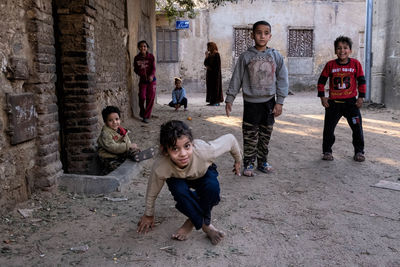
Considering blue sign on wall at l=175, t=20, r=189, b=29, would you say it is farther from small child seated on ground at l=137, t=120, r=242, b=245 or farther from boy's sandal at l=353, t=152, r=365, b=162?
small child seated on ground at l=137, t=120, r=242, b=245

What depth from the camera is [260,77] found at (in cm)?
405

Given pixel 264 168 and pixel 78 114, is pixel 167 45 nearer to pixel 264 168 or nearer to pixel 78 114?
pixel 78 114

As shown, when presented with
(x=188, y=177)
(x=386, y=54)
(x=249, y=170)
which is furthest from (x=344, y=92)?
(x=386, y=54)

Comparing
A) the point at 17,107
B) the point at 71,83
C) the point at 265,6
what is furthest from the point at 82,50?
the point at 265,6

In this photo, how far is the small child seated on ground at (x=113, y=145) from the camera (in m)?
4.20

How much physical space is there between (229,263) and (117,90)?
4.81 meters

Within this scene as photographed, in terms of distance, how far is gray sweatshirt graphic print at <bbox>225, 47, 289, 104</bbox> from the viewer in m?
4.04

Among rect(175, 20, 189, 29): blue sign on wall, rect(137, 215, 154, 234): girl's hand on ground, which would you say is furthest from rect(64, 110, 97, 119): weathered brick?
rect(175, 20, 189, 29): blue sign on wall

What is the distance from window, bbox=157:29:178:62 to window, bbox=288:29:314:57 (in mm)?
5465

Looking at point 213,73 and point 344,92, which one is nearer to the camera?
point 344,92

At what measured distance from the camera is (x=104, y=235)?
9.01 feet

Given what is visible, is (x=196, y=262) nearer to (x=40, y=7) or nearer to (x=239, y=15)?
(x=40, y=7)

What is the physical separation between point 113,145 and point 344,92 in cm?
265

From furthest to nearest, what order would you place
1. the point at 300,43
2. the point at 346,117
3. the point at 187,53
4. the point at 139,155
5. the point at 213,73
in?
the point at 300,43 → the point at 187,53 → the point at 213,73 → the point at 346,117 → the point at 139,155
